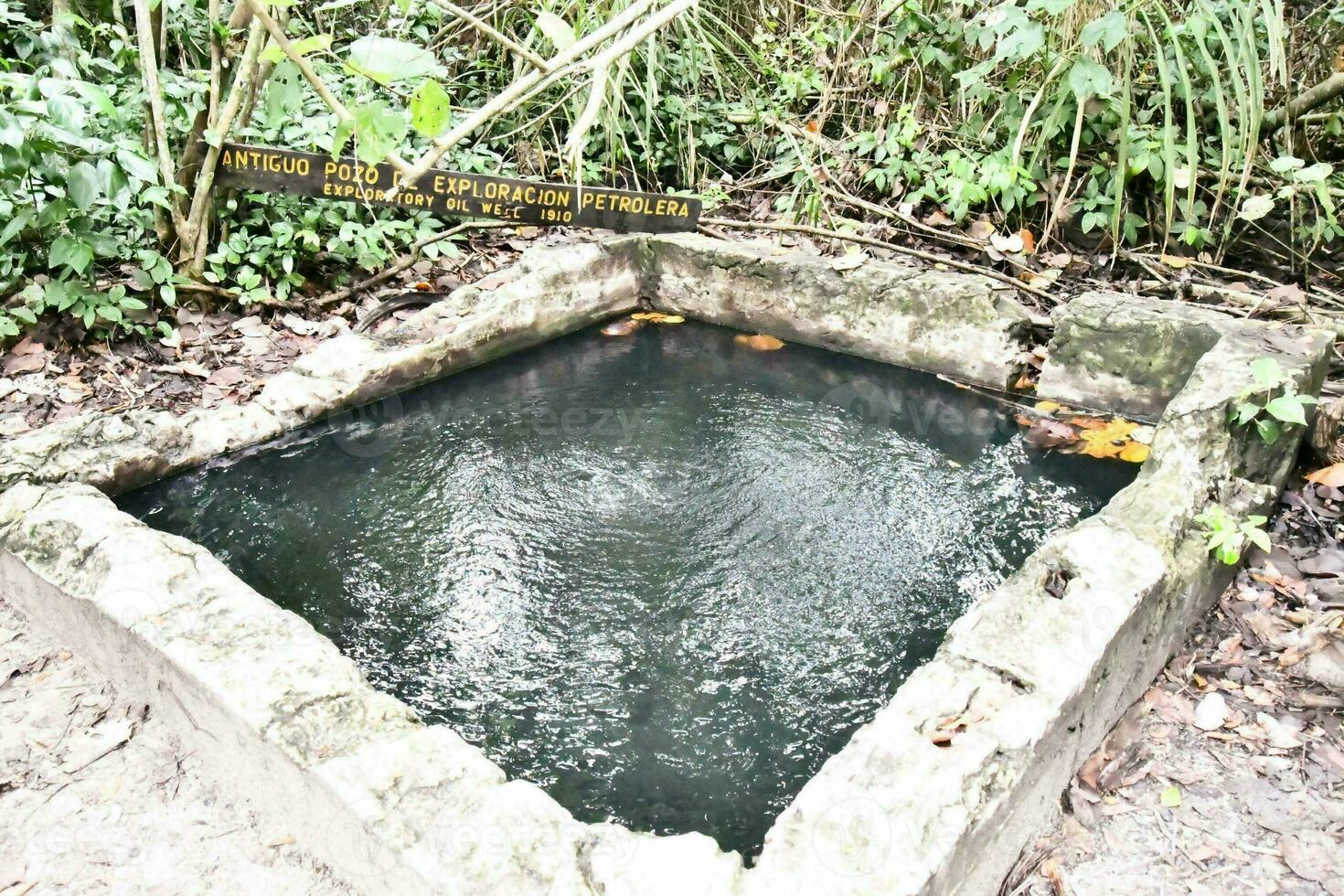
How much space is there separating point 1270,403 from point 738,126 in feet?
10.5

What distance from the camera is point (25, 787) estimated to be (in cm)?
178

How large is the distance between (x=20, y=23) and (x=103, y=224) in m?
0.98

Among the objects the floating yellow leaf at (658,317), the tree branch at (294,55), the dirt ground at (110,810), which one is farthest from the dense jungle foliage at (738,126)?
the dirt ground at (110,810)

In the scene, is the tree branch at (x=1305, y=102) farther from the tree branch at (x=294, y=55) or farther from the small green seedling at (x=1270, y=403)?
the tree branch at (x=294, y=55)

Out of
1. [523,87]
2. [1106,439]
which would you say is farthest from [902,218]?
[523,87]

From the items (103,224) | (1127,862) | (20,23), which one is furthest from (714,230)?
(1127,862)

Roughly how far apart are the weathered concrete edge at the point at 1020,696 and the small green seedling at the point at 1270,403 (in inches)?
1.7

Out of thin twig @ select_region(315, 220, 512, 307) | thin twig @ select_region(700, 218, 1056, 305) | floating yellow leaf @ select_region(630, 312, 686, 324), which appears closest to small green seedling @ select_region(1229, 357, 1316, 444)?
thin twig @ select_region(700, 218, 1056, 305)

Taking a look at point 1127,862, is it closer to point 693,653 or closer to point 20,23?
point 693,653

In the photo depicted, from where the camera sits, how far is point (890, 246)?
12.8 feet

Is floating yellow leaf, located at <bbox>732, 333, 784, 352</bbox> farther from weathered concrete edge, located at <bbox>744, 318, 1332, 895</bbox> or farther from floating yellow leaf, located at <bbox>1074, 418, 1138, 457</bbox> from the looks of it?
weathered concrete edge, located at <bbox>744, 318, 1332, 895</bbox>

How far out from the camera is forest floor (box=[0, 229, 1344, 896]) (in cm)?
165

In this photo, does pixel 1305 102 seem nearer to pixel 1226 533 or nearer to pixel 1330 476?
pixel 1330 476

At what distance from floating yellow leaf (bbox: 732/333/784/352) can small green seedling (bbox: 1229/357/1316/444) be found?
1.75m
